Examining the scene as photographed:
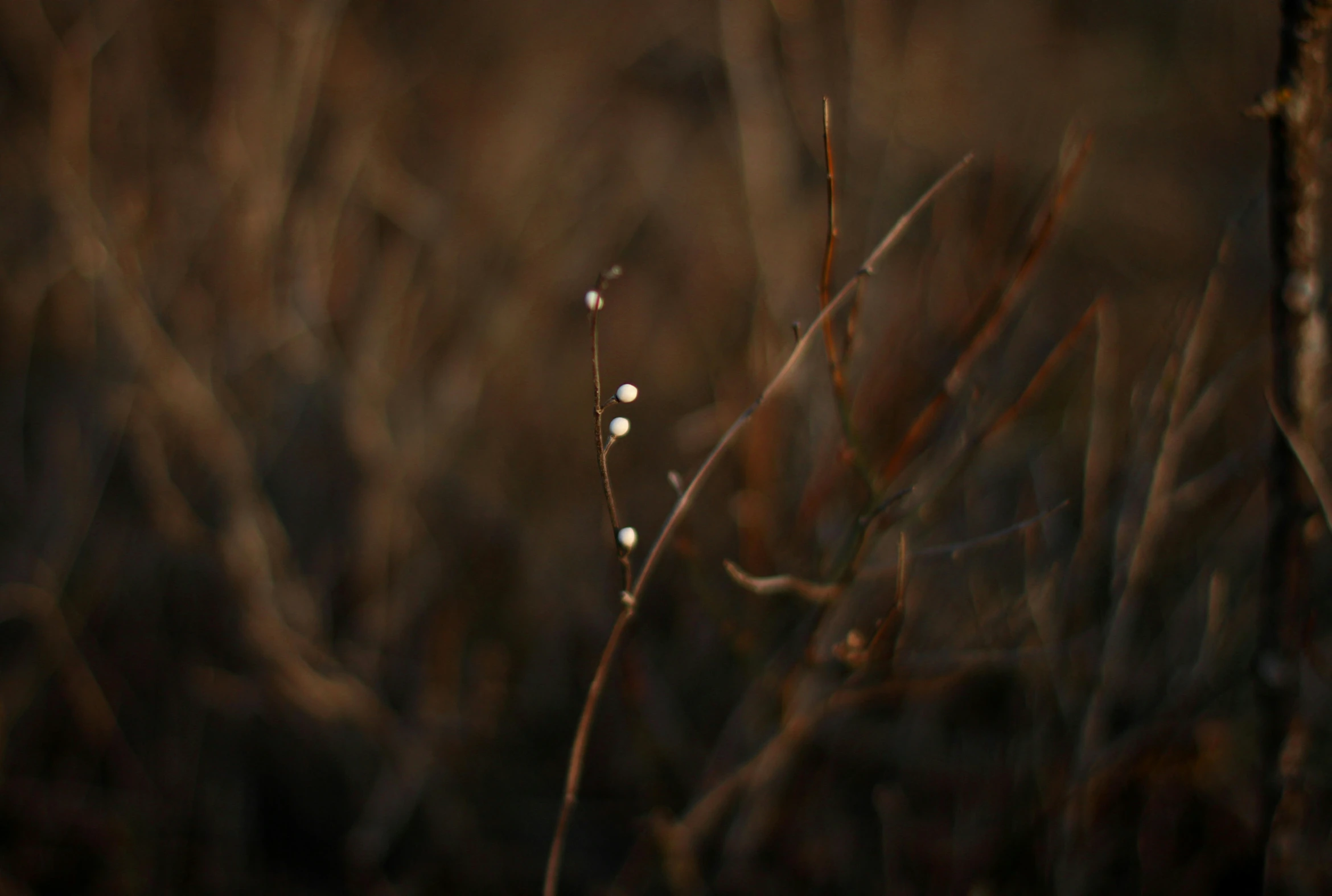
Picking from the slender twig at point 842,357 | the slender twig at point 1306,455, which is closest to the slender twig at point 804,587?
the slender twig at point 842,357

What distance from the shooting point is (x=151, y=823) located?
1.58 m

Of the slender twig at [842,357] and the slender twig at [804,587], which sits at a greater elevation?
the slender twig at [842,357]

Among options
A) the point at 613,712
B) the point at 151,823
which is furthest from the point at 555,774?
the point at 151,823

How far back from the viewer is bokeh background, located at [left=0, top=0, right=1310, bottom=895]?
1.21m

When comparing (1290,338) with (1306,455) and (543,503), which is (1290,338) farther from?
(543,503)

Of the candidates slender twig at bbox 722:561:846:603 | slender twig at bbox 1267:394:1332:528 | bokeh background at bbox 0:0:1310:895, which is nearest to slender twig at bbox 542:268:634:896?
slender twig at bbox 722:561:846:603

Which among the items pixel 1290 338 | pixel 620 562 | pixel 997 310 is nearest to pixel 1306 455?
pixel 1290 338

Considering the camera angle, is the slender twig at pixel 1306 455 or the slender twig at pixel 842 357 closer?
the slender twig at pixel 842 357

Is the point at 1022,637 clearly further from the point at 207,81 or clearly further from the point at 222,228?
the point at 207,81

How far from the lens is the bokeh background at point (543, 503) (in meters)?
1.21

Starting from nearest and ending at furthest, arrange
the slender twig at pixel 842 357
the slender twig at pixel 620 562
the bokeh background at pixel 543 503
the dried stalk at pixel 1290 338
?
the slender twig at pixel 620 562 → the slender twig at pixel 842 357 → the dried stalk at pixel 1290 338 → the bokeh background at pixel 543 503

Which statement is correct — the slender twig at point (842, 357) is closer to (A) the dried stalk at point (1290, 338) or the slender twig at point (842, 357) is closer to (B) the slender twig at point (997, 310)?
(B) the slender twig at point (997, 310)

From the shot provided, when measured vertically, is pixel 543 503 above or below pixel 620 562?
below

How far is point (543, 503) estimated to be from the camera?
231cm
